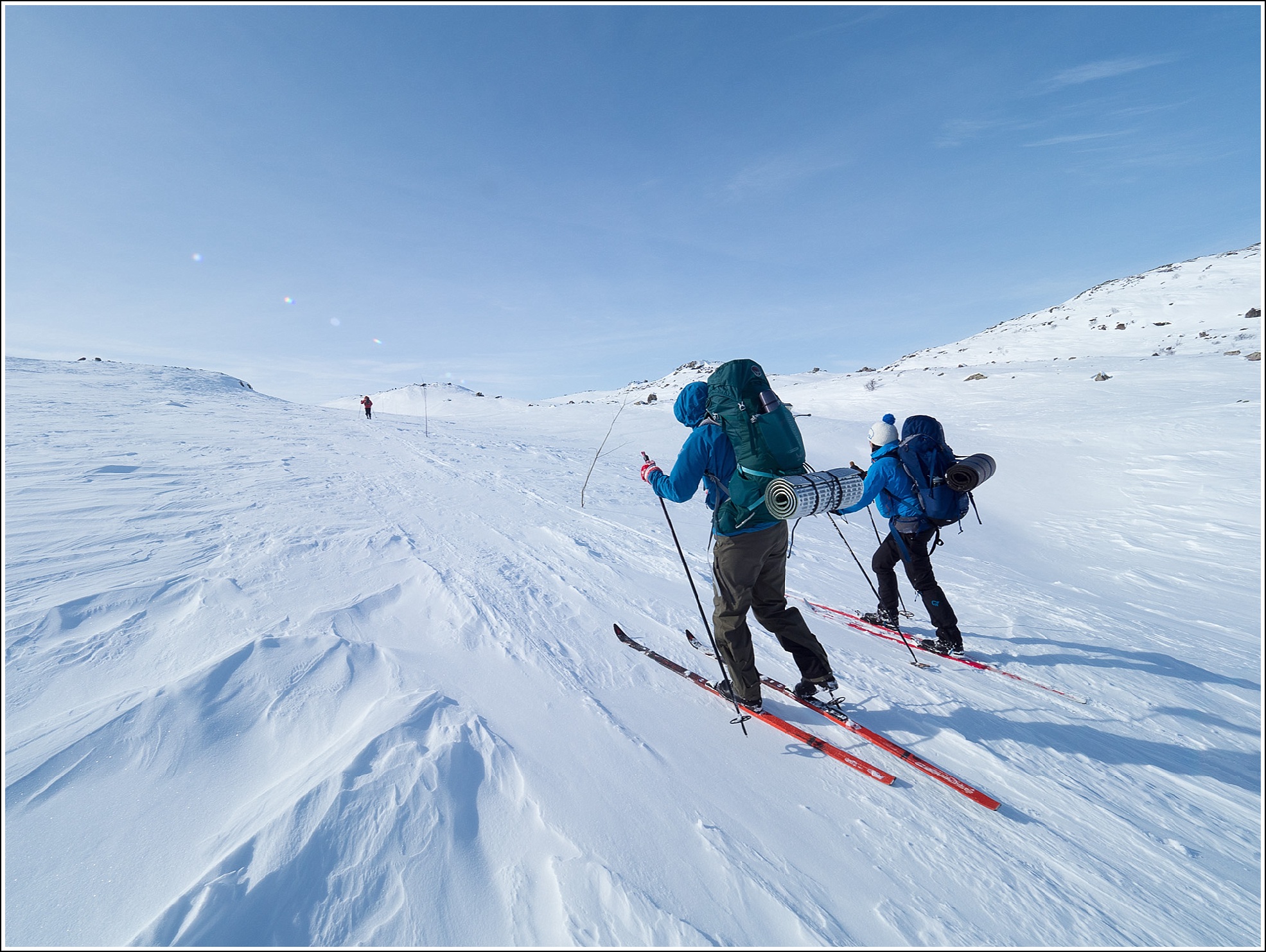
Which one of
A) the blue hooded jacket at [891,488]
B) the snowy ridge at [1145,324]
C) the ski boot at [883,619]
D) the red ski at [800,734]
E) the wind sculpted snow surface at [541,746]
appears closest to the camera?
the wind sculpted snow surface at [541,746]

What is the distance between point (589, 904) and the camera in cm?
214

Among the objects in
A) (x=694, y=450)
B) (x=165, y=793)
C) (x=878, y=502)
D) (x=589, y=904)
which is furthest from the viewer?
(x=878, y=502)

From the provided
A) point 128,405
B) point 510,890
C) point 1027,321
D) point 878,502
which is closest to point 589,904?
point 510,890

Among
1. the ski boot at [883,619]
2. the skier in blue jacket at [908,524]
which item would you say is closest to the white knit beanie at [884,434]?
the skier in blue jacket at [908,524]

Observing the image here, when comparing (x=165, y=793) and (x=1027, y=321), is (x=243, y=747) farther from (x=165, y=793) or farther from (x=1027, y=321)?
(x=1027, y=321)

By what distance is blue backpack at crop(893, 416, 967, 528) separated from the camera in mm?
4871

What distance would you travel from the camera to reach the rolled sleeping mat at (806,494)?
10.4 ft

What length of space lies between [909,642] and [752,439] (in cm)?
319

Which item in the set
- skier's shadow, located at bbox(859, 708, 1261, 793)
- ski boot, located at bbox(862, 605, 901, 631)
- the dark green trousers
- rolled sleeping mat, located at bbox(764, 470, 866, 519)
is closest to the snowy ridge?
ski boot, located at bbox(862, 605, 901, 631)

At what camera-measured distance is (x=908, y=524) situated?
5008mm

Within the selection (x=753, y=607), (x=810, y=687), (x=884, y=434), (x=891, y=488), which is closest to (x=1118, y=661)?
(x=891, y=488)

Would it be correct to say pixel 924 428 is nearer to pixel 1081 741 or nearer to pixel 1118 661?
pixel 1081 741

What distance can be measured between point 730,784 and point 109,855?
9.85 ft

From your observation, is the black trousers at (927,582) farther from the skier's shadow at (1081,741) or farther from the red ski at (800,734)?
the red ski at (800,734)
